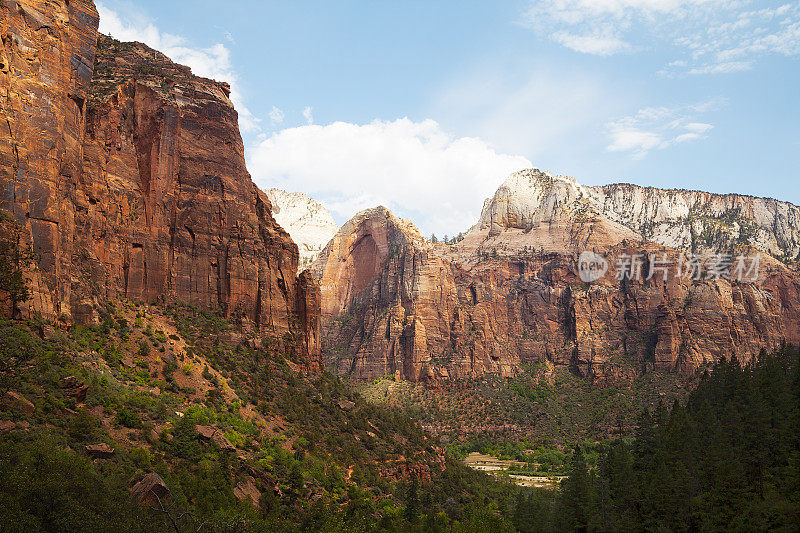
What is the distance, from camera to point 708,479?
49719mm

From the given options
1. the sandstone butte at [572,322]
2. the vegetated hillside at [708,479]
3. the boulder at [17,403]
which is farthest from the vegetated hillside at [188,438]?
the sandstone butte at [572,322]

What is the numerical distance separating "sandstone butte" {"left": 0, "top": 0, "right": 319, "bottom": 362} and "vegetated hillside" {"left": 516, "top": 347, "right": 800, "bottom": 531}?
44.3 m

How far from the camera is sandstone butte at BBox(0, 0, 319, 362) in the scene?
176ft

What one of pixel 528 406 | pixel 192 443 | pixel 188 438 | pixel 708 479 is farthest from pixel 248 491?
pixel 528 406

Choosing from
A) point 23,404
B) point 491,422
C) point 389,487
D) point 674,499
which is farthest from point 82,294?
point 491,422

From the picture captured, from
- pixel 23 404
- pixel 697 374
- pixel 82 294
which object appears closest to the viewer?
pixel 23 404

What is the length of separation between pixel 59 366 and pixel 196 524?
1652 centimetres

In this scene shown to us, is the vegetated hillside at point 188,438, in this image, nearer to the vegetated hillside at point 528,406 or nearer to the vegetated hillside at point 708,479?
the vegetated hillside at point 708,479

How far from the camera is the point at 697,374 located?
157 metres

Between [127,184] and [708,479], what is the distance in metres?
64.8

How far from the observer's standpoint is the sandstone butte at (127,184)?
5350 centimetres

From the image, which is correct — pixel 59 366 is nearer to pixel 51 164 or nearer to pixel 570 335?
pixel 51 164

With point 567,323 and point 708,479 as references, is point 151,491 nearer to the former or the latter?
point 708,479

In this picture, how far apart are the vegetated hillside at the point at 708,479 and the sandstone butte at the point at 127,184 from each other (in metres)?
44.3
